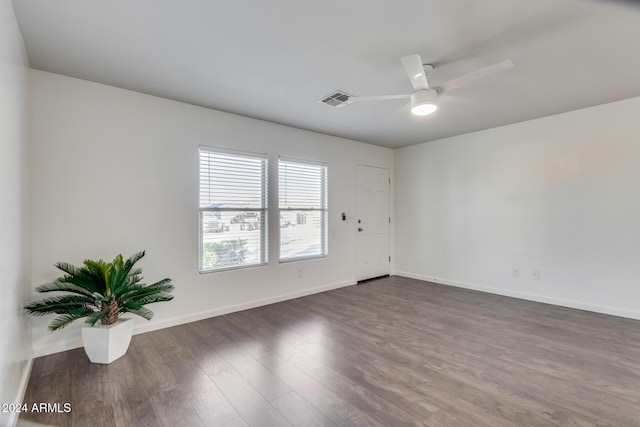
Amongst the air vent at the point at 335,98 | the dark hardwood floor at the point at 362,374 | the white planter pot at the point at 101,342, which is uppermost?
the air vent at the point at 335,98

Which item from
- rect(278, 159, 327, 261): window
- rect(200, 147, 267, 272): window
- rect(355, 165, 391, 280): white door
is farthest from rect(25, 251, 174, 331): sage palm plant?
rect(355, 165, 391, 280): white door

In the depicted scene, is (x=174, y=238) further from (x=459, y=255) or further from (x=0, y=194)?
(x=459, y=255)

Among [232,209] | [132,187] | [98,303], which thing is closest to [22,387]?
[98,303]

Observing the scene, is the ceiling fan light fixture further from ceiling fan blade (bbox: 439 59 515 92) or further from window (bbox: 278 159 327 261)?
window (bbox: 278 159 327 261)

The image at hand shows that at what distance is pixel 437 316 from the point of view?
343 cm

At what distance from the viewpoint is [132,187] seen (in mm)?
2951

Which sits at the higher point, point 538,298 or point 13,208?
point 13,208

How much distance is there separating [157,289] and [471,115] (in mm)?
4101

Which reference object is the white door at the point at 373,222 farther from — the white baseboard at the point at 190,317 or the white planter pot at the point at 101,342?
the white planter pot at the point at 101,342

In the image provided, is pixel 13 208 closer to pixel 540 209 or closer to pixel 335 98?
pixel 335 98

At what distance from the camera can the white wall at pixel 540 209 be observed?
11.1 ft

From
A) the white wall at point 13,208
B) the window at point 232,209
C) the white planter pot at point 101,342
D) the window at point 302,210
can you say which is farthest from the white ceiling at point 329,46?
the white planter pot at point 101,342

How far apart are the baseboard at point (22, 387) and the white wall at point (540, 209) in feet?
16.7

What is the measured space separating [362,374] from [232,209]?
2.37 metres
